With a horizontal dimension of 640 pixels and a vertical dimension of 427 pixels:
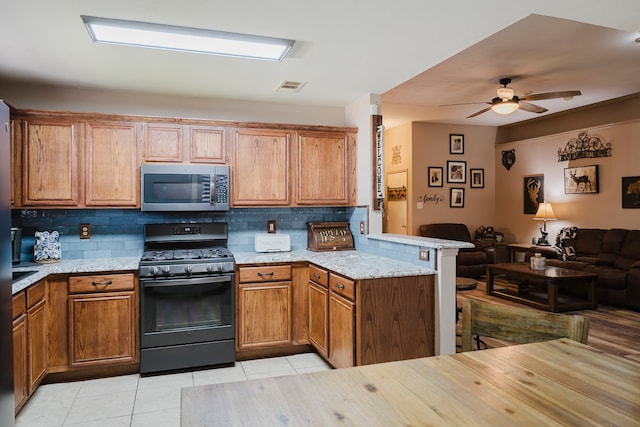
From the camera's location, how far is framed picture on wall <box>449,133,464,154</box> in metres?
8.04

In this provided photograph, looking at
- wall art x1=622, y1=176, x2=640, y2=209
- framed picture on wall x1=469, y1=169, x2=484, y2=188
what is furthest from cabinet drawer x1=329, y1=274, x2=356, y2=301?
framed picture on wall x1=469, y1=169, x2=484, y2=188

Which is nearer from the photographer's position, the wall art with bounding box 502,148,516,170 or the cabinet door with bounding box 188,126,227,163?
the cabinet door with bounding box 188,126,227,163

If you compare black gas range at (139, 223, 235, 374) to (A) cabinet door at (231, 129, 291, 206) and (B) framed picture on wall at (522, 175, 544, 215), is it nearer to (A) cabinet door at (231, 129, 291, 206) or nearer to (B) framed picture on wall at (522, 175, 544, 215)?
(A) cabinet door at (231, 129, 291, 206)

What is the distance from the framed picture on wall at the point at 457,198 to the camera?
8078mm

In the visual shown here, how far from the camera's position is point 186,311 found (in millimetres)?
3535

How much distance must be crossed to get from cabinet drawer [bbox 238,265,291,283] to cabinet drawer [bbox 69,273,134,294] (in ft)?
2.88

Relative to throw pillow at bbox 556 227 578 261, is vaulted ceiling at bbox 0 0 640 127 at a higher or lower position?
higher

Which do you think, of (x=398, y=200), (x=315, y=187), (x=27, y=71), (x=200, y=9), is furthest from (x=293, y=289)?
(x=398, y=200)

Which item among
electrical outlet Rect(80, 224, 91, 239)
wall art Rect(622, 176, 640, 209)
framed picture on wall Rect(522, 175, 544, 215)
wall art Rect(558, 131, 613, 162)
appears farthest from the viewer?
framed picture on wall Rect(522, 175, 544, 215)

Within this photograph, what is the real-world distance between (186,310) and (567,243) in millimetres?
5650

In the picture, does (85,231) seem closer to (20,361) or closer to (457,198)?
(20,361)

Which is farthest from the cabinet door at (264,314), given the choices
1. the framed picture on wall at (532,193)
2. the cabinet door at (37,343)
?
the framed picture on wall at (532,193)

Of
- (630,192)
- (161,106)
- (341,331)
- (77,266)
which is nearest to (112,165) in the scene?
(161,106)

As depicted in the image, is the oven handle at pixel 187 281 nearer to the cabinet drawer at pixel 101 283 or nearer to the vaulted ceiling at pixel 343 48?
the cabinet drawer at pixel 101 283
